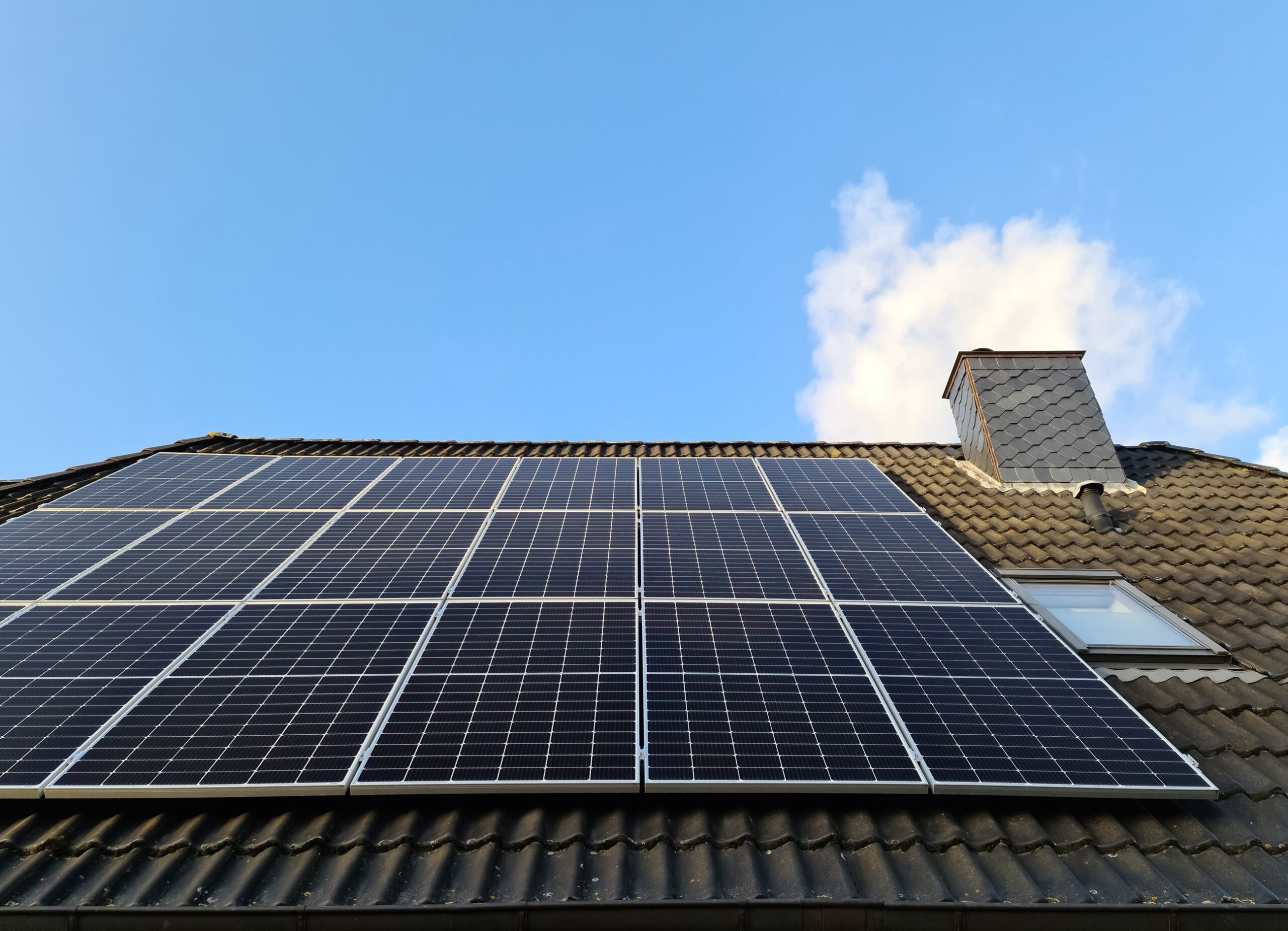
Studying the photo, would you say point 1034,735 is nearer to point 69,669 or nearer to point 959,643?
point 959,643

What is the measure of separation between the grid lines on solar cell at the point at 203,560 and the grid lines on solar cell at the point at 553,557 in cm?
237

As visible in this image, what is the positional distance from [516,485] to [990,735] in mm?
7231

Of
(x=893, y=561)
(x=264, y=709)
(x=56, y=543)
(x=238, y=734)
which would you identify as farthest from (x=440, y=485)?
(x=893, y=561)

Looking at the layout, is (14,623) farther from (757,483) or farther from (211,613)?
(757,483)

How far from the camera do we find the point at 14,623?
248 inches

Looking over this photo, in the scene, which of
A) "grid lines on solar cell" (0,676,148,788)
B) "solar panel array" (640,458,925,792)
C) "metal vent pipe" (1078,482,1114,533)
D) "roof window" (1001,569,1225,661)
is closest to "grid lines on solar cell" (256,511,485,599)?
"grid lines on solar cell" (0,676,148,788)

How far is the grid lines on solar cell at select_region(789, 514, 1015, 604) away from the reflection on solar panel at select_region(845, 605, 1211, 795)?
0.99 feet

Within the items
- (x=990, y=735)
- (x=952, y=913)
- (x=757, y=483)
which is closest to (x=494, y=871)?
(x=952, y=913)

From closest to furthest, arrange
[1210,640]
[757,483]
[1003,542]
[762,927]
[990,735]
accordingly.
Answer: [762,927], [990,735], [1210,640], [1003,542], [757,483]

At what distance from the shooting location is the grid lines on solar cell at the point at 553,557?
6855mm

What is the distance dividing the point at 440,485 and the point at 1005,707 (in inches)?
319

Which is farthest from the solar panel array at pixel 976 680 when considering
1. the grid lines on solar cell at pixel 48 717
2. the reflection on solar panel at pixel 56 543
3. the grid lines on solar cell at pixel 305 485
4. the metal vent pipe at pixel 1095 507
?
the reflection on solar panel at pixel 56 543

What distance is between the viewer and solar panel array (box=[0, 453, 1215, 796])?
4676 mm

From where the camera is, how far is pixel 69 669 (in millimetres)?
5688
